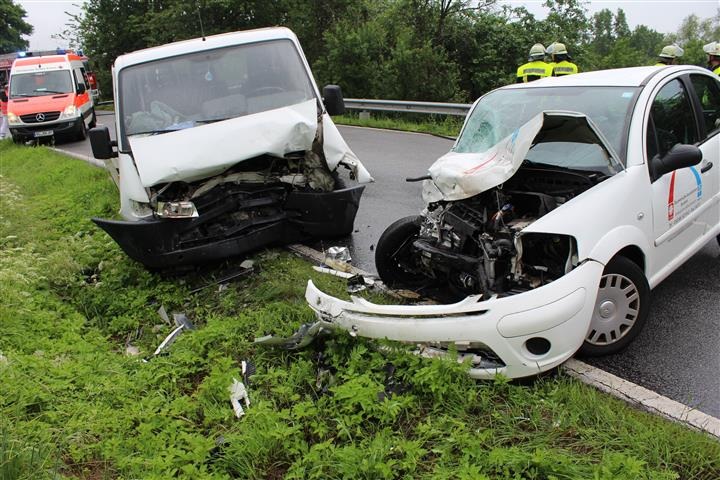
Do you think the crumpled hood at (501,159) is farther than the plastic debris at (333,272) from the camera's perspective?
No

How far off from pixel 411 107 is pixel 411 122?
2.50ft

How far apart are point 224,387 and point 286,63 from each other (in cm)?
367

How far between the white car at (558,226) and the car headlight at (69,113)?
14.3 m

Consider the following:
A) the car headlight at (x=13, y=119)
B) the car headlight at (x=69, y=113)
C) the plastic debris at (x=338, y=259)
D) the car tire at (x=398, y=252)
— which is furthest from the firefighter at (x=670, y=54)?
the car headlight at (x=13, y=119)

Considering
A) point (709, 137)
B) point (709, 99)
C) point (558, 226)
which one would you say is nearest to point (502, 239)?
point (558, 226)

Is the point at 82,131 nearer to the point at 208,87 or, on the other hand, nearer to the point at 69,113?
the point at 69,113

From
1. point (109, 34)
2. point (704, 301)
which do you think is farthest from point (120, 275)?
point (109, 34)

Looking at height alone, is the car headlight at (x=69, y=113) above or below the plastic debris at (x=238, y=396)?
above

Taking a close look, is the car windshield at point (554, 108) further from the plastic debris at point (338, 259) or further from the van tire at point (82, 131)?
the van tire at point (82, 131)

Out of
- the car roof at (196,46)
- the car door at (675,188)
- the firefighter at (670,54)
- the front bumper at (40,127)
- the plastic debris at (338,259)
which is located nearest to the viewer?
the car door at (675,188)

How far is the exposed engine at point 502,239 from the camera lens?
11.5ft

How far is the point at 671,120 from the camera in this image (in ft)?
13.7

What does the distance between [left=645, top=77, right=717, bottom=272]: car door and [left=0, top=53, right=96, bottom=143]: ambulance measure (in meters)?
15.5

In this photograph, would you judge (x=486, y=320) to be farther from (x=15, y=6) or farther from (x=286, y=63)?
(x=15, y=6)
